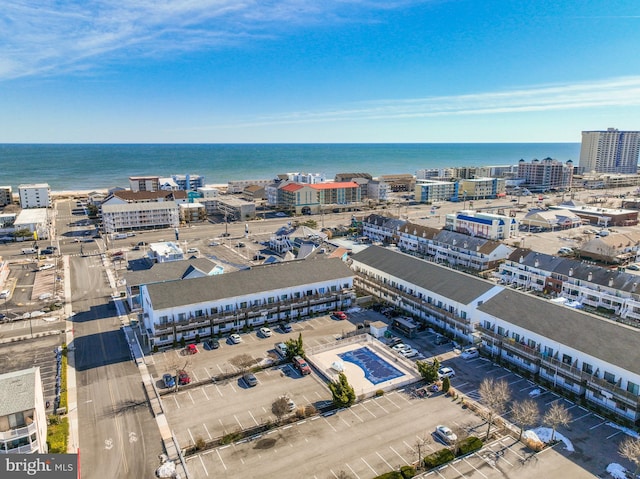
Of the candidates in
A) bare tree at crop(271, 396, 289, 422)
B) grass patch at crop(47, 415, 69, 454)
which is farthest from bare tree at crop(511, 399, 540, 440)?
grass patch at crop(47, 415, 69, 454)

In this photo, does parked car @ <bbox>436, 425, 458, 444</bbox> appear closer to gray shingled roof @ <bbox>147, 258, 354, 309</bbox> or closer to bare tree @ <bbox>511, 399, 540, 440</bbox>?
bare tree @ <bbox>511, 399, 540, 440</bbox>

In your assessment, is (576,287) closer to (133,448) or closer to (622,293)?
(622,293)

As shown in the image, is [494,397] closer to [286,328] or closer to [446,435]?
[446,435]

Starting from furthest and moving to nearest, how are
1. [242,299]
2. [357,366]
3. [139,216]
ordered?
[139,216]
[242,299]
[357,366]

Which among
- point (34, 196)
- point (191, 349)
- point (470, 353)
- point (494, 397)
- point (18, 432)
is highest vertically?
point (34, 196)

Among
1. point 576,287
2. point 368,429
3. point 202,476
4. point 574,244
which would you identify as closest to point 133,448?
point 202,476

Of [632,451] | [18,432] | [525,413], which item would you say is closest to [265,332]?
[18,432]
